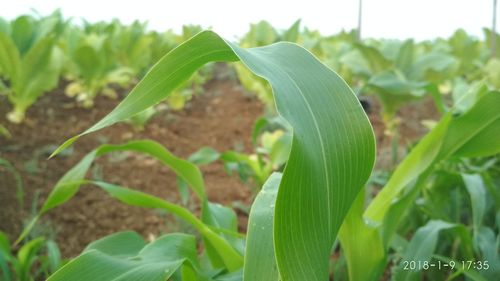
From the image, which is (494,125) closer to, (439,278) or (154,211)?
(439,278)

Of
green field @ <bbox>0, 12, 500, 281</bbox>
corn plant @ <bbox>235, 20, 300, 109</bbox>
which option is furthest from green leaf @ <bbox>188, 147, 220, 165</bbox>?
corn plant @ <bbox>235, 20, 300, 109</bbox>

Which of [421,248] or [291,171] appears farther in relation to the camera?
[421,248]

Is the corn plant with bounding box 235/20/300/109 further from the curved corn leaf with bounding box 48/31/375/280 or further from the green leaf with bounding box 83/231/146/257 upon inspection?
the curved corn leaf with bounding box 48/31/375/280

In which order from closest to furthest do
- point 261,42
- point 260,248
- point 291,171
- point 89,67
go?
point 291,171 < point 260,248 < point 89,67 < point 261,42

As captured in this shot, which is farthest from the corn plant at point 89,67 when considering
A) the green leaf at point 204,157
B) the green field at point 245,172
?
the green leaf at point 204,157

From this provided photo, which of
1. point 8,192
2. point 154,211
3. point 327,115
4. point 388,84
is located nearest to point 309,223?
point 327,115

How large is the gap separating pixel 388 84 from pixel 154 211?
98 cm

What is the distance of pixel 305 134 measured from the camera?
0.60 m

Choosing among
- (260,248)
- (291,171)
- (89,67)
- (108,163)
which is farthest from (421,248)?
(89,67)

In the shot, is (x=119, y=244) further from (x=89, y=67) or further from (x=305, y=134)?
(x=89, y=67)

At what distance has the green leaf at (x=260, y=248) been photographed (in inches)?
26.9

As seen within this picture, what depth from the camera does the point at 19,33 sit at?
2686mm

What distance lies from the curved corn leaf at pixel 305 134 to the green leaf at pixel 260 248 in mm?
84

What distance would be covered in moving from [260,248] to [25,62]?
7.21ft
